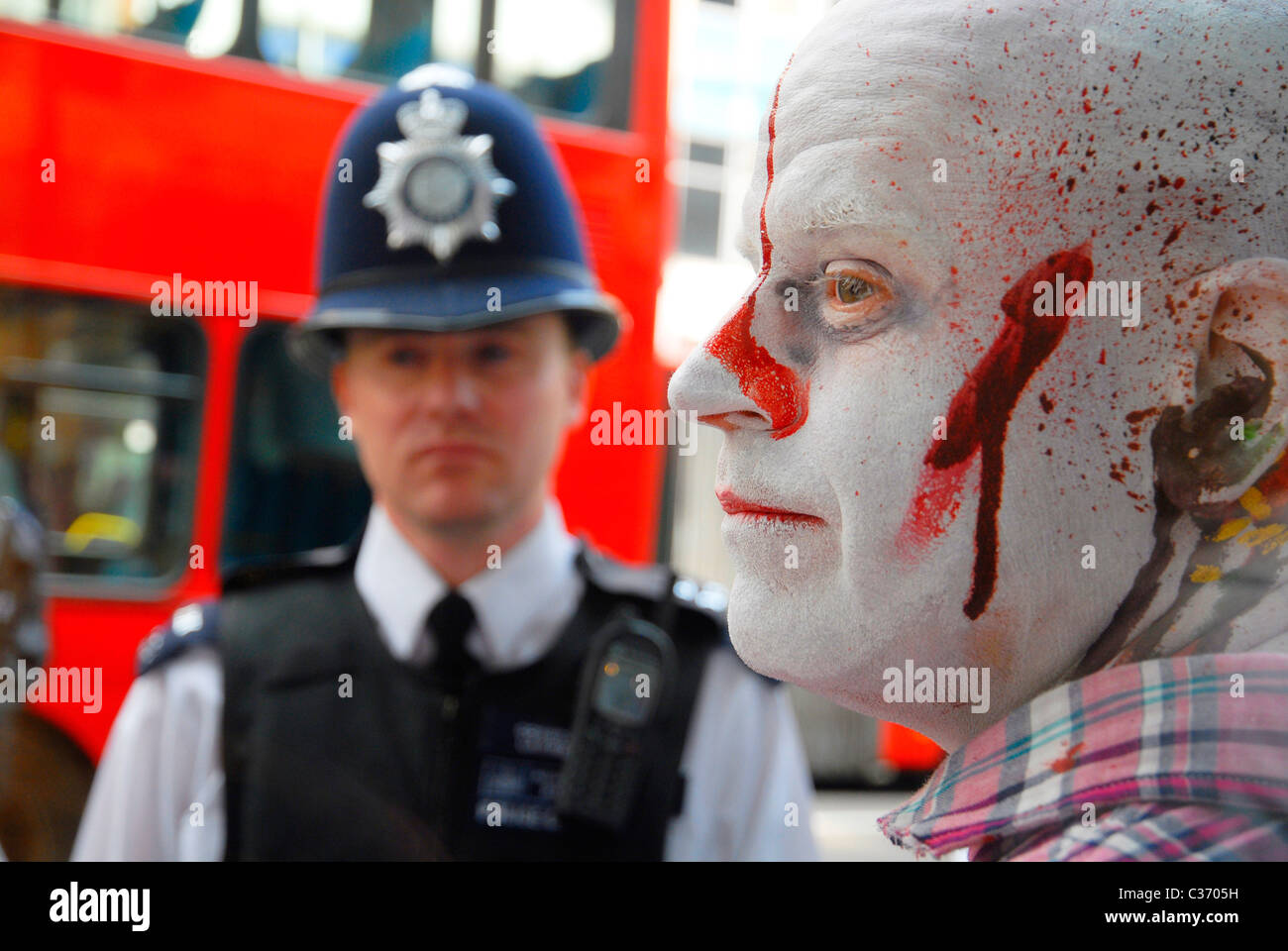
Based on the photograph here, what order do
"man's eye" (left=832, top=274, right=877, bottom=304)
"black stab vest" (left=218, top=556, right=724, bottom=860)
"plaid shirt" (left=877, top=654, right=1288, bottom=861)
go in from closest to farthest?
"plaid shirt" (left=877, top=654, right=1288, bottom=861) < "man's eye" (left=832, top=274, right=877, bottom=304) < "black stab vest" (left=218, top=556, right=724, bottom=860)

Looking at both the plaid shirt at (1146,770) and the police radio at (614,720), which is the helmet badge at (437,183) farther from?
the plaid shirt at (1146,770)

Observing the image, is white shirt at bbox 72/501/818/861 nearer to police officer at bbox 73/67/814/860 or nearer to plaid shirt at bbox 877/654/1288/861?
police officer at bbox 73/67/814/860

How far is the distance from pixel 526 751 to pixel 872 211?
137 centimetres

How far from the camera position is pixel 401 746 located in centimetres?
212

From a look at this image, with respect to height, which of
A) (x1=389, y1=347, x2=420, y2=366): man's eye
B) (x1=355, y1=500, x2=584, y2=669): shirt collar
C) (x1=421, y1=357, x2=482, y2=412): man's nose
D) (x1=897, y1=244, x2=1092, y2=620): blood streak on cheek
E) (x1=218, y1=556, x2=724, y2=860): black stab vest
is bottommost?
(x1=218, y1=556, x2=724, y2=860): black stab vest

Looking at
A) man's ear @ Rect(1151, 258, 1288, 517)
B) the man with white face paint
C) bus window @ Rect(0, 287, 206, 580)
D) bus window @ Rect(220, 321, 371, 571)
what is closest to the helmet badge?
the man with white face paint

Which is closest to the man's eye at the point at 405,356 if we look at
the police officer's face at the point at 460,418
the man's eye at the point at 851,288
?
the police officer's face at the point at 460,418

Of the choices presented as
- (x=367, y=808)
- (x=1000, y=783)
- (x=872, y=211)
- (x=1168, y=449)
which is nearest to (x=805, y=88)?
(x=872, y=211)

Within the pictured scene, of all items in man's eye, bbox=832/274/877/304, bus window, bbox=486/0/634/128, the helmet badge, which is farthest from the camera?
bus window, bbox=486/0/634/128

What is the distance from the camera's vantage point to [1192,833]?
851mm

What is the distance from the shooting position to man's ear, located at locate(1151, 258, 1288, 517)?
0.90m

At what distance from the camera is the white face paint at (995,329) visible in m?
0.92

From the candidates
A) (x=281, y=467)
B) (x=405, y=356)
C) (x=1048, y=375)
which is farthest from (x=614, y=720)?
(x=281, y=467)

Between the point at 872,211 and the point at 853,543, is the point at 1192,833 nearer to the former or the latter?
the point at 853,543
